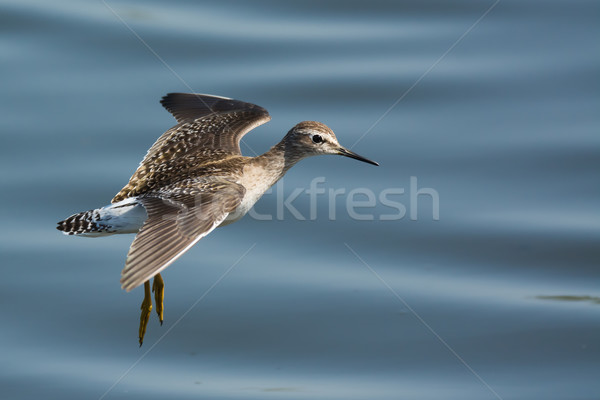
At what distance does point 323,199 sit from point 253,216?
2.61 ft

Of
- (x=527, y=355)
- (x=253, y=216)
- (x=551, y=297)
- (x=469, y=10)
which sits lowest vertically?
(x=527, y=355)

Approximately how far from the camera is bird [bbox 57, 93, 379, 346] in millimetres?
8266

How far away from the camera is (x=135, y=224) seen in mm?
9258

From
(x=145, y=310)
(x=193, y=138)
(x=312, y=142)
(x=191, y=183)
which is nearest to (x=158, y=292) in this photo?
(x=145, y=310)

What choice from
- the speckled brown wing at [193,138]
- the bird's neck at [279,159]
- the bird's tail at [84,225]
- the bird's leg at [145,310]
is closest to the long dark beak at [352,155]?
the bird's neck at [279,159]

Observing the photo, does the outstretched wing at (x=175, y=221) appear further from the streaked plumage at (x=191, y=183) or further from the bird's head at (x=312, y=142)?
the bird's head at (x=312, y=142)

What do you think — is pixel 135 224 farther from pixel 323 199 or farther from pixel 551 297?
pixel 551 297

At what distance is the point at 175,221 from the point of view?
8.53m

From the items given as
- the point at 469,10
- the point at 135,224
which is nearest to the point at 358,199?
the point at 135,224

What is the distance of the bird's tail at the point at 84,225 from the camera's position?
30.0 ft

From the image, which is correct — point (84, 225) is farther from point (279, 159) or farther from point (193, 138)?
point (279, 159)

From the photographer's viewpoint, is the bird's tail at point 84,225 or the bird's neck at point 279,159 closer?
the bird's tail at point 84,225

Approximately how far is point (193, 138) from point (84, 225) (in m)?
1.83

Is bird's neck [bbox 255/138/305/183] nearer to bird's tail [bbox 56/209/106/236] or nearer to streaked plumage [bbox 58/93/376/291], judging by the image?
streaked plumage [bbox 58/93/376/291]
